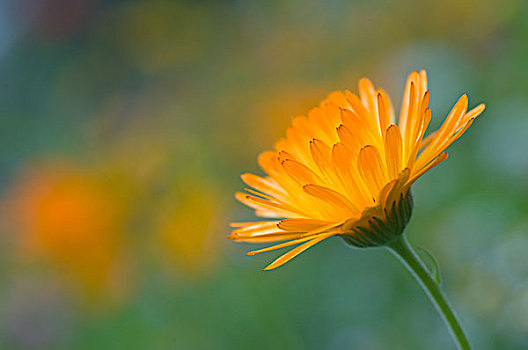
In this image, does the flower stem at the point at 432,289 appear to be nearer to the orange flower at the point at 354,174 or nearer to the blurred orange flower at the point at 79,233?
the orange flower at the point at 354,174

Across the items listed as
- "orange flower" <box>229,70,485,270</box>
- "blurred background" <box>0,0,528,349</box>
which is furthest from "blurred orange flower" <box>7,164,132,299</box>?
"orange flower" <box>229,70,485,270</box>

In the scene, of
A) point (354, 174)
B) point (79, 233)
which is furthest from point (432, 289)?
point (79, 233)

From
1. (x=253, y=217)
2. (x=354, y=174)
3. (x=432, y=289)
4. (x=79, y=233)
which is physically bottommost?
(x=432, y=289)

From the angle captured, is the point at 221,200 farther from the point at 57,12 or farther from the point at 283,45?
the point at 57,12

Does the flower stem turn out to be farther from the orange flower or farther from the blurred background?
the blurred background

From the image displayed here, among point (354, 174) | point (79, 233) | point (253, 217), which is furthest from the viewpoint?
point (253, 217)

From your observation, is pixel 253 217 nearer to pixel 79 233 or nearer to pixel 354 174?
pixel 79 233
